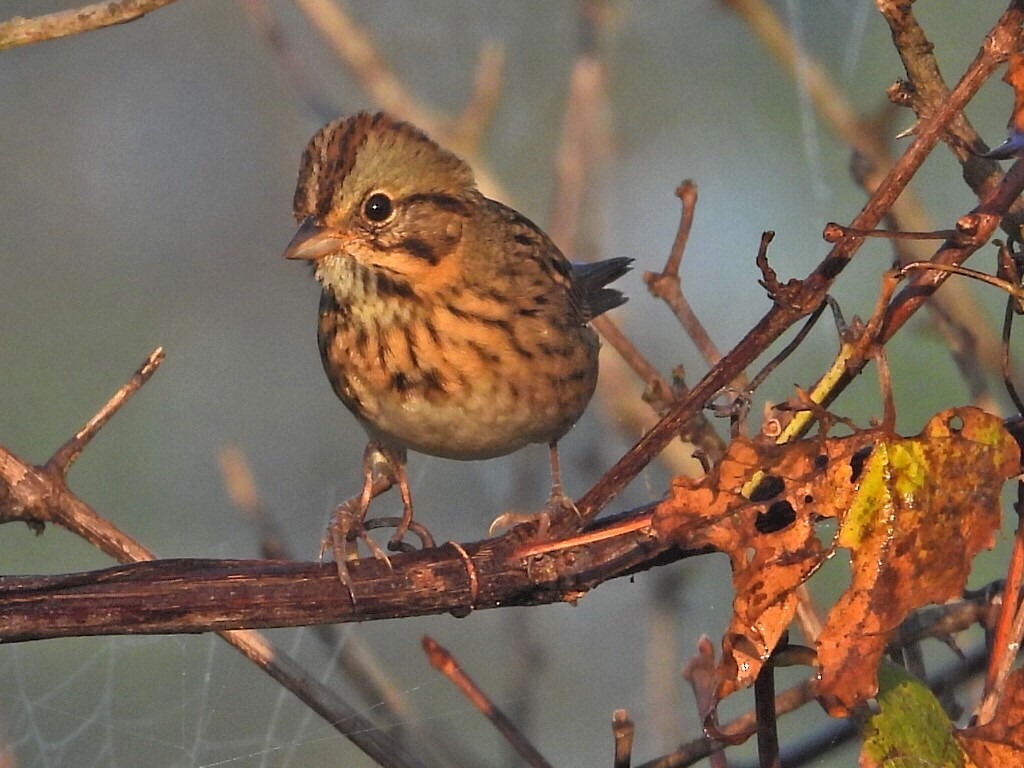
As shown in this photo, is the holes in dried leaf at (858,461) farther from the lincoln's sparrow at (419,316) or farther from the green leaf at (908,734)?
the lincoln's sparrow at (419,316)

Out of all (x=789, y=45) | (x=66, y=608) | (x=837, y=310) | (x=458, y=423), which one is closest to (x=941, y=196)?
(x=789, y=45)

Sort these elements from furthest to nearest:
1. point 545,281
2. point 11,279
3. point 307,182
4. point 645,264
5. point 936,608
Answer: point 11,279, point 645,264, point 545,281, point 307,182, point 936,608

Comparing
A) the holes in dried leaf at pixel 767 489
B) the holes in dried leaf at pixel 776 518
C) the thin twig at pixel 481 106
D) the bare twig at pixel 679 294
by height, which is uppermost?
the thin twig at pixel 481 106

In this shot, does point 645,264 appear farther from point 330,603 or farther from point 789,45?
point 330,603

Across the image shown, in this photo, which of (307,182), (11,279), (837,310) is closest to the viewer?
(837,310)

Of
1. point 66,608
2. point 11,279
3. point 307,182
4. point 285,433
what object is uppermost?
point 11,279

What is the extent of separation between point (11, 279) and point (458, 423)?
14.3 ft

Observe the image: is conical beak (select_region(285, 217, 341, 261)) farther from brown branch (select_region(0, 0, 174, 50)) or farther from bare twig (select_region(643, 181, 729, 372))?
brown branch (select_region(0, 0, 174, 50))

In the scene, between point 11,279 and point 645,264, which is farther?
point 11,279

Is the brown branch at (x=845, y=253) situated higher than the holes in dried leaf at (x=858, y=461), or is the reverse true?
the brown branch at (x=845, y=253)

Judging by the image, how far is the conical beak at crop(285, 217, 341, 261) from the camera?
2.53 m

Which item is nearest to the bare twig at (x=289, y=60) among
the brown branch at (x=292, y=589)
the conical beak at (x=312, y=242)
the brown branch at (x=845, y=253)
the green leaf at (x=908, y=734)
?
the conical beak at (x=312, y=242)

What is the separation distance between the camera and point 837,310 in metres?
1.51

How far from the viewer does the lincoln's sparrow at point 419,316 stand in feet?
8.50
